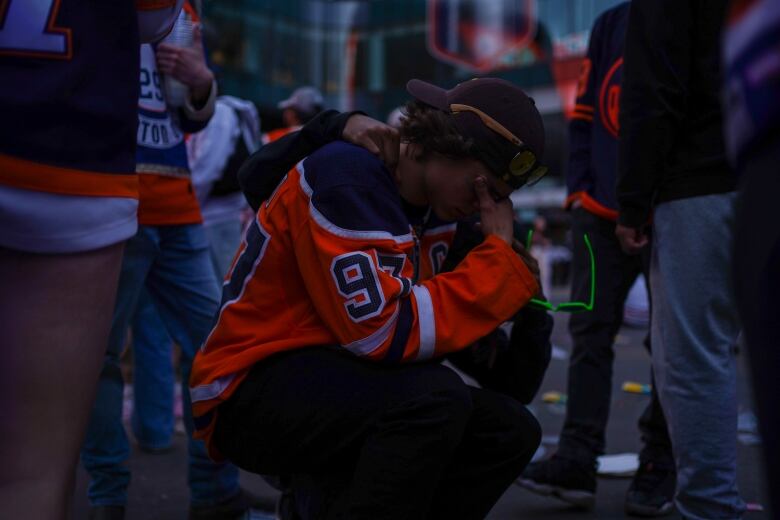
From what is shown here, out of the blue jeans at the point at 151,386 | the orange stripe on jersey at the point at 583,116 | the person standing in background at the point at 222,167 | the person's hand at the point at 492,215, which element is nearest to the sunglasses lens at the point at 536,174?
the person's hand at the point at 492,215

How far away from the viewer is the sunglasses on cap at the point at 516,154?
227 centimetres

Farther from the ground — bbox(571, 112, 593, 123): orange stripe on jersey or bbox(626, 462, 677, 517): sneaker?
bbox(571, 112, 593, 123): orange stripe on jersey

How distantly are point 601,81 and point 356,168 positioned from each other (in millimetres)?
1879

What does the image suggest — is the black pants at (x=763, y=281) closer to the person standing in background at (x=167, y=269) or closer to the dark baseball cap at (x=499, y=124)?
the dark baseball cap at (x=499, y=124)

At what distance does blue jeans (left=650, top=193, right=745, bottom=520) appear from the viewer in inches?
101

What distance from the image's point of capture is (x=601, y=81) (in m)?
3.75

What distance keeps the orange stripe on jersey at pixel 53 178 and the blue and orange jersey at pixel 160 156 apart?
161cm

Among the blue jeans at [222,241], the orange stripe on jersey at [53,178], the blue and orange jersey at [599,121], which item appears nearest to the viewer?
the orange stripe on jersey at [53,178]

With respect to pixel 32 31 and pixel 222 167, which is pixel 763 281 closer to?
pixel 32 31

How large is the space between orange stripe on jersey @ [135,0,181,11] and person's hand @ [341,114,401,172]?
0.68m

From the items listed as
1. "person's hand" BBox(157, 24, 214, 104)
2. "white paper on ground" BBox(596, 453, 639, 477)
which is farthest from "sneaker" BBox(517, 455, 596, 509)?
"person's hand" BBox(157, 24, 214, 104)

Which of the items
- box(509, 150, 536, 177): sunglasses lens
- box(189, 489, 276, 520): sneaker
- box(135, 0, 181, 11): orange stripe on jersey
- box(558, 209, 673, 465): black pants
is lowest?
box(189, 489, 276, 520): sneaker

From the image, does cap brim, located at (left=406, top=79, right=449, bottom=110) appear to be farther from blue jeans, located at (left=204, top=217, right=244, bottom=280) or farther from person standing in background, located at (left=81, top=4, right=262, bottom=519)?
blue jeans, located at (left=204, top=217, right=244, bottom=280)

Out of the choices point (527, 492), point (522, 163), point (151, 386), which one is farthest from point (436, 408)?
point (151, 386)
